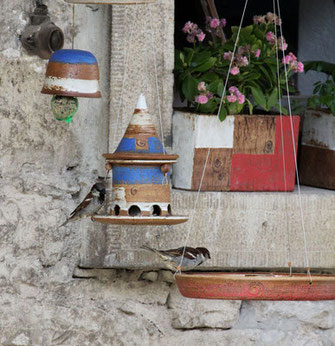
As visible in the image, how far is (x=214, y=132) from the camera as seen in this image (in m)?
4.20

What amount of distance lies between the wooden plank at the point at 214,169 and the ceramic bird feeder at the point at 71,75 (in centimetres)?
71

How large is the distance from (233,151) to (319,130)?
55 centimetres

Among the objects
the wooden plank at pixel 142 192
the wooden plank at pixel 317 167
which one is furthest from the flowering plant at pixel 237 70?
the wooden plank at pixel 142 192

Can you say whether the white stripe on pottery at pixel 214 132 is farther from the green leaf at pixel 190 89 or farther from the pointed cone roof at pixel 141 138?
the pointed cone roof at pixel 141 138

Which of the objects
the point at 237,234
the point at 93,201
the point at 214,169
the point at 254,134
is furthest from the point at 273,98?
the point at 93,201

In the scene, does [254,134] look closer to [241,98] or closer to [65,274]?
[241,98]

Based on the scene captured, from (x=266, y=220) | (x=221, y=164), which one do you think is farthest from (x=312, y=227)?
(x=221, y=164)

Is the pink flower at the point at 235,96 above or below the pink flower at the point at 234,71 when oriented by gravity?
below

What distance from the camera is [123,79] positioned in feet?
13.5

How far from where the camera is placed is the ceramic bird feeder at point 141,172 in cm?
362

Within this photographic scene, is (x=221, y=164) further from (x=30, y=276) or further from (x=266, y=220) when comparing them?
(x=30, y=276)

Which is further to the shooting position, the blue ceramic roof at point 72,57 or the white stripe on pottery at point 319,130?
the white stripe on pottery at point 319,130

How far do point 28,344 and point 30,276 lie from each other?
0.27 m

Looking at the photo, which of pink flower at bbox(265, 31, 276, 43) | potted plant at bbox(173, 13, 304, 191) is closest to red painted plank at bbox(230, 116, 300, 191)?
potted plant at bbox(173, 13, 304, 191)
